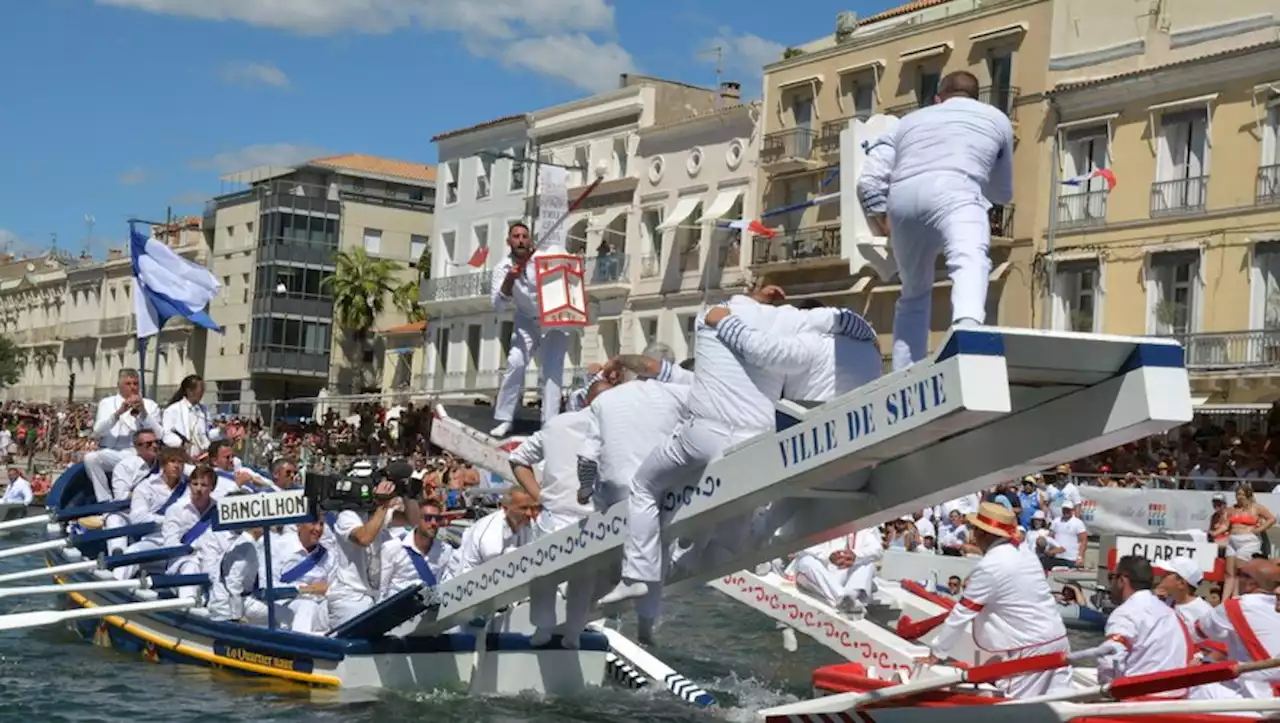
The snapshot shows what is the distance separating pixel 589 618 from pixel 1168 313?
2431cm

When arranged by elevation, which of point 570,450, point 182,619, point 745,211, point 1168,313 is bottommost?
point 182,619

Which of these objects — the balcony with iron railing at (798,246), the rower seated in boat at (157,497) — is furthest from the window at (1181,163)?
the rower seated in boat at (157,497)

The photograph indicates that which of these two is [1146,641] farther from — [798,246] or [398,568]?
[798,246]

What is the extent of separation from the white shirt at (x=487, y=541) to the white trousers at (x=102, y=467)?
5153 millimetres

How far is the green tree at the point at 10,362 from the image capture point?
96.2 m

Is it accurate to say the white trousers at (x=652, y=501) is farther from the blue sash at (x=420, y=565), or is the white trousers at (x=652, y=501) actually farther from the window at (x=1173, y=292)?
the window at (x=1173, y=292)

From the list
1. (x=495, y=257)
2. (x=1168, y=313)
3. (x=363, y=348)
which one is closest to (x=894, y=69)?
(x=1168, y=313)

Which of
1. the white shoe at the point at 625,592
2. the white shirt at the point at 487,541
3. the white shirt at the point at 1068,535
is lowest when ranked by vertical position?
the white shoe at the point at 625,592

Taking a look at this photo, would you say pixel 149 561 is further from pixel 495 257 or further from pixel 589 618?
pixel 495 257

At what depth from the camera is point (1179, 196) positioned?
3475cm

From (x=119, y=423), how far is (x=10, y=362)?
280 ft

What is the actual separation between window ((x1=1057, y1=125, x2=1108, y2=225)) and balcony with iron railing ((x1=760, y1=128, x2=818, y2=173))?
820 centimetres

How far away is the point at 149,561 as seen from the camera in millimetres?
14789

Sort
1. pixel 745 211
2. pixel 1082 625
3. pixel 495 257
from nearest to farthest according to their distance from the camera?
pixel 1082 625 → pixel 745 211 → pixel 495 257
